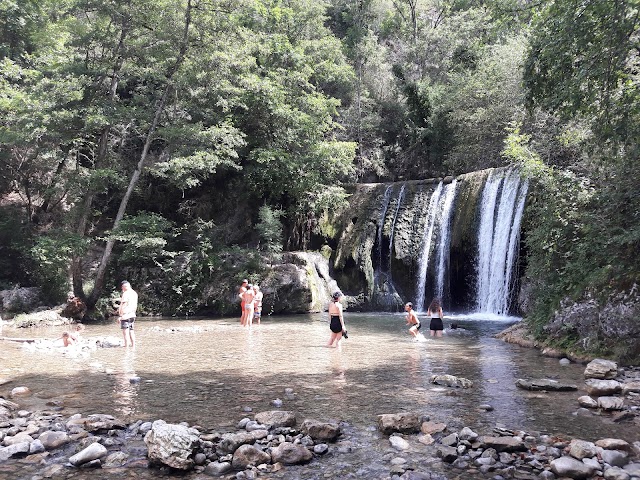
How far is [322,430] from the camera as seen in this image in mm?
5215

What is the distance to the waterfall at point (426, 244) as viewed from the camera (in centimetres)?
2172

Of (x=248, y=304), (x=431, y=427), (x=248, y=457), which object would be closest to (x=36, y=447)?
(x=248, y=457)

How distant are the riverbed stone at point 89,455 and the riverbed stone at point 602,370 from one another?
7206 mm

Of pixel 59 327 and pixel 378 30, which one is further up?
pixel 378 30

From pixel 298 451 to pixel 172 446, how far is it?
1240 millimetres

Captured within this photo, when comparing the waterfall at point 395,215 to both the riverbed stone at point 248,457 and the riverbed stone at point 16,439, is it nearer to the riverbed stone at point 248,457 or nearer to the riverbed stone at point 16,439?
the riverbed stone at point 248,457

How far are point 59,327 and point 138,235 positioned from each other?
4306 millimetres

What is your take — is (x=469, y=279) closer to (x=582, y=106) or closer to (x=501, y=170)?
(x=501, y=170)

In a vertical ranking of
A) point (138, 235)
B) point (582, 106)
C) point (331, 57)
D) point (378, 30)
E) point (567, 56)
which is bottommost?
point (138, 235)

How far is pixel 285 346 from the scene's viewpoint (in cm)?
1179

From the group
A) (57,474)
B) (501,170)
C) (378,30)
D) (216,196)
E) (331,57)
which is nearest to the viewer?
(57,474)

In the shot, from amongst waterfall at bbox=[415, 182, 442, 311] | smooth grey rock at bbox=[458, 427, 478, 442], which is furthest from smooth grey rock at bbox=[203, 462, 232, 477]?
waterfall at bbox=[415, 182, 442, 311]

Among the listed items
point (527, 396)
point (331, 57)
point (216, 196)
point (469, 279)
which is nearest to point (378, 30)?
point (331, 57)

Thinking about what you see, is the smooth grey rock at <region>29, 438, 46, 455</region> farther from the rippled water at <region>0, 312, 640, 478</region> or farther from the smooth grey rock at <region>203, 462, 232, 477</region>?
the smooth grey rock at <region>203, 462, 232, 477</region>
